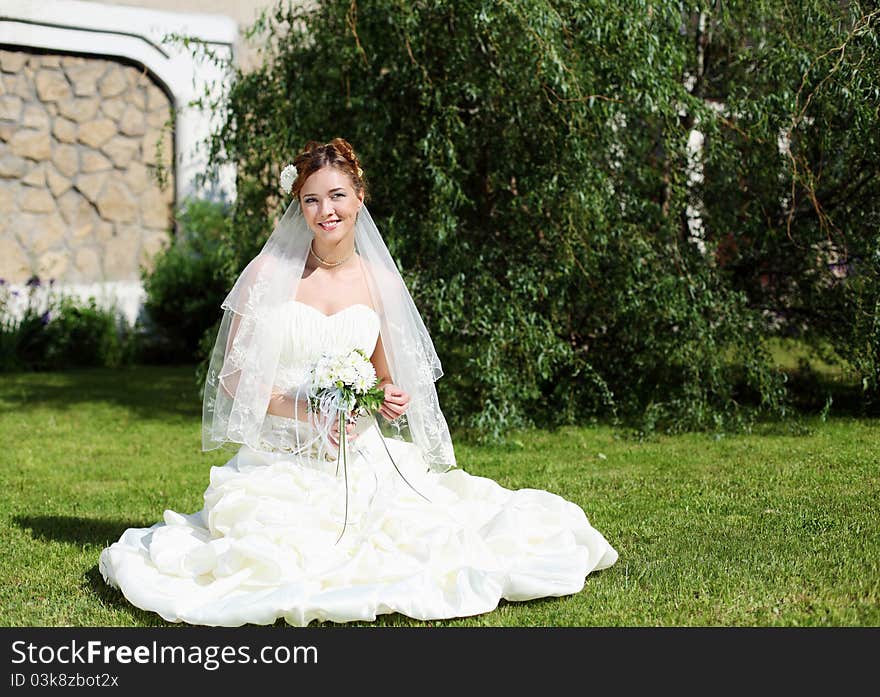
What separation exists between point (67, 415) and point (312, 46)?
3.34m

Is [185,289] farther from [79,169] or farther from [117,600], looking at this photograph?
[117,600]

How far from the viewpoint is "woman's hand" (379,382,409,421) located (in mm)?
4293

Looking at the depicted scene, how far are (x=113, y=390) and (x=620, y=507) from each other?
5.56m

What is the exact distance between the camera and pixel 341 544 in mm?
4031

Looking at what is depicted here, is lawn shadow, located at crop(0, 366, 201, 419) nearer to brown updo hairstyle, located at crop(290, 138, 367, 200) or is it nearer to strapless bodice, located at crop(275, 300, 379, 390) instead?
strapless bodice, located at crop(275, 300, 379, 390)

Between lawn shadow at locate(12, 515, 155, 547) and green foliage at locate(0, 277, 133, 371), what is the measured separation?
18.4ft

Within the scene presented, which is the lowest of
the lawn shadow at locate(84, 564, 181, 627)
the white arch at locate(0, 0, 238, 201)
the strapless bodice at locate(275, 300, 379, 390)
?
the lawn shadow at locate(84, 564, 181, 627)

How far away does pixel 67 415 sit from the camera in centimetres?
813

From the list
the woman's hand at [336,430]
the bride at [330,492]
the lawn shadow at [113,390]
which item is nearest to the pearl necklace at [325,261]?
the bride at [330,492]

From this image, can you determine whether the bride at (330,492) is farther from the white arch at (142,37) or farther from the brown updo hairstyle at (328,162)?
the white arch at (142,37)

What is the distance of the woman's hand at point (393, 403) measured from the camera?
14.1 feet

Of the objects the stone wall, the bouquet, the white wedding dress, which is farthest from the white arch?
the bouquet

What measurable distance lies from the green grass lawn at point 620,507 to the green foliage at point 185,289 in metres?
2.42

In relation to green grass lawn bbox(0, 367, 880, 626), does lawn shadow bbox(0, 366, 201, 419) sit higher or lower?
higher
